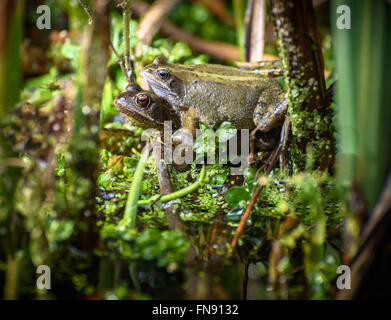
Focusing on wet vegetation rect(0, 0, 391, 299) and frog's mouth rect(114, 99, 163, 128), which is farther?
frog's mouth rect(114, 99, 163, 128)

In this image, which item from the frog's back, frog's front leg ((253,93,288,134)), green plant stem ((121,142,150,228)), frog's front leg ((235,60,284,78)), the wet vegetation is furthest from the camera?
frog's front leg ((235,60,284,78))

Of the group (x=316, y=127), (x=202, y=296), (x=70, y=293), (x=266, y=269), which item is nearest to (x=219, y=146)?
(x=316, y=127)

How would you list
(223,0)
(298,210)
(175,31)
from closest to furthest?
(298,210) → (175,31) → (223,0)

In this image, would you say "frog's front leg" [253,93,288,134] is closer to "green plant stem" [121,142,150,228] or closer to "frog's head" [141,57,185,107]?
"frog's head" [141,57,185,107]

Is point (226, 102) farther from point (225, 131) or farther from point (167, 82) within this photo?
point (167, 82)

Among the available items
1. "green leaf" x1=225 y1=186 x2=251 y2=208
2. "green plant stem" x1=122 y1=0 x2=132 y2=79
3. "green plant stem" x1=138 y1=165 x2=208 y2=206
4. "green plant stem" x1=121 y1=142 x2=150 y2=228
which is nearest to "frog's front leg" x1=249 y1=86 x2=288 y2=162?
"green leaf" x1=225 y1=186 x2=251 y2=208

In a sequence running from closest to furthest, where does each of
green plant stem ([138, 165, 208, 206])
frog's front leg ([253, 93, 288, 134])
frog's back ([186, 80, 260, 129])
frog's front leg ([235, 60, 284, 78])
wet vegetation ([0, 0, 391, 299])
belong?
wet vegetation ([0, 0, 391, 299]) < green plant stem ([138, 165, 208, 206]) < frog's front leg ([253, 93, 288, 134]) < frog's back ([186, 80, 260, 129]) < frog's front leg ([235, 60, 284, 78])

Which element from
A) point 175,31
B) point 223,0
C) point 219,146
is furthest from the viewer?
point 223,0

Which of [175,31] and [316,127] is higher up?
[175,31]

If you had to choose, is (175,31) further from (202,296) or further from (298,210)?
(202,296)
